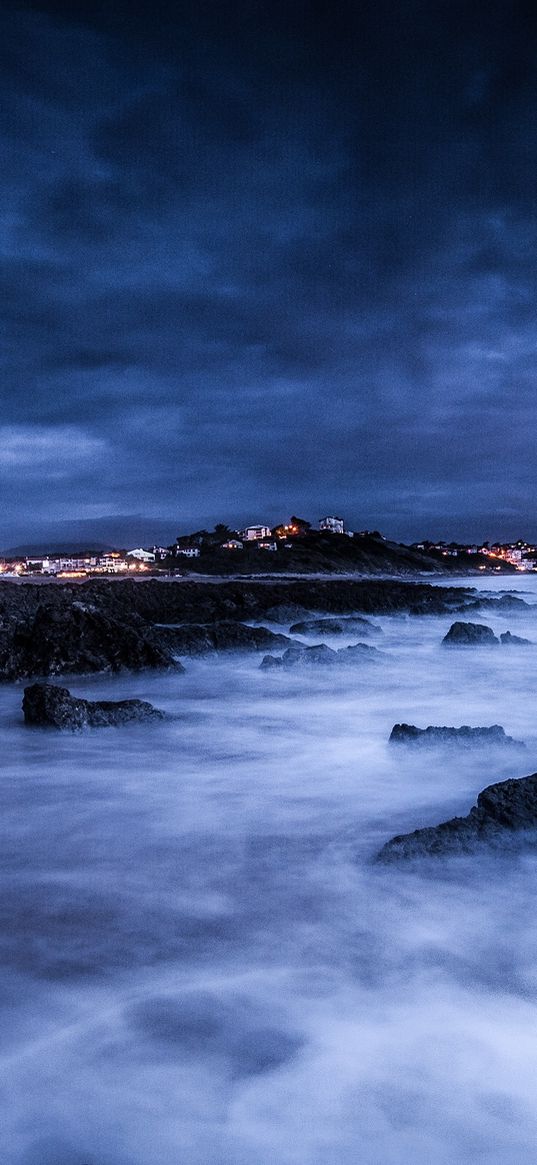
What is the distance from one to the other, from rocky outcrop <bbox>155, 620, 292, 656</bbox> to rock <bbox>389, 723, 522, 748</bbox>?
20.2 feet

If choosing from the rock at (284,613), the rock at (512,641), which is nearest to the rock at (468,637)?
the rock at (512,641)

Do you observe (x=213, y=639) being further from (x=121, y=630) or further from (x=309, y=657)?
(x=121, y=630)

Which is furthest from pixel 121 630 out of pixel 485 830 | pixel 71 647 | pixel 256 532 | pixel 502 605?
pixel 256 532

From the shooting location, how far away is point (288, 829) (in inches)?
197

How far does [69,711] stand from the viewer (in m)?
7.16

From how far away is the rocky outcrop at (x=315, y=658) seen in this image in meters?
11.8

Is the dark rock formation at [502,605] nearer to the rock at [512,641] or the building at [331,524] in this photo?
the rock at [512,641]

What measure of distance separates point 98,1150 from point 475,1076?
1.33m

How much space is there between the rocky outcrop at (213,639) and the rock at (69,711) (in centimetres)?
513

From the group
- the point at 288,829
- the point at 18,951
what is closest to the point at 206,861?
the point at 288,829

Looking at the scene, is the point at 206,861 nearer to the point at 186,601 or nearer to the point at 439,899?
the point at 439,899

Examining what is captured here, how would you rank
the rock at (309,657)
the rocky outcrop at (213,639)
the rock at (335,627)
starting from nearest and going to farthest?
the rock at (309,657) < the rocky outcrop at (213,639) < the rock at (335,627)

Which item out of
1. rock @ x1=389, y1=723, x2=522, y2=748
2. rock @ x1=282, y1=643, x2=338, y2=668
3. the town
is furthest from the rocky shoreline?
the town

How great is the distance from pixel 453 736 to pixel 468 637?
1081cm
